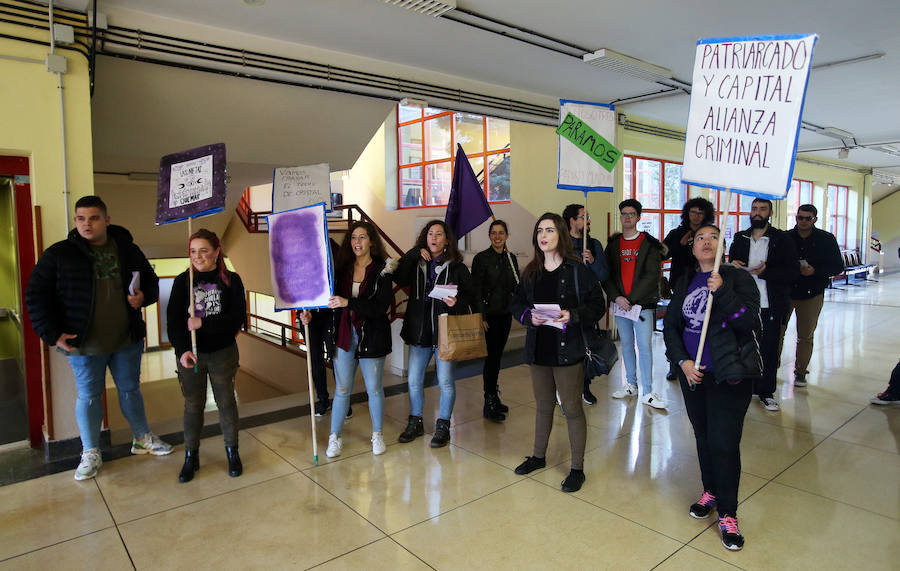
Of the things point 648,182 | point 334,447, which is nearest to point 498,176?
point 648,182

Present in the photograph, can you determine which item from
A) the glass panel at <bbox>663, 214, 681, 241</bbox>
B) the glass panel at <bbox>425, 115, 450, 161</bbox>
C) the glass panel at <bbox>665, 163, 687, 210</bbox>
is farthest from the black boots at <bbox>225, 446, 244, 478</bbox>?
the glass panel at <bbox>665, 163, 687, 210</bbox>

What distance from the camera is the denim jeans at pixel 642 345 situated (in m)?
4.46

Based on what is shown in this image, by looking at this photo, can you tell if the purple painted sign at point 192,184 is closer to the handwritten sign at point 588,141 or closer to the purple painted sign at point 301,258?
the purple painted sign at point 301,258

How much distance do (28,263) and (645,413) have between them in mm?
4544

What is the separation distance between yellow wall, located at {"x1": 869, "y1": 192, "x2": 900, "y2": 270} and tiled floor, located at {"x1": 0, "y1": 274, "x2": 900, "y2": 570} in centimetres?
1989

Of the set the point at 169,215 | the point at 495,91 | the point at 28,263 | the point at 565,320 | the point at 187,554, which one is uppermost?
the point at 495,91

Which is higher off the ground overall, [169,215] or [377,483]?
[169,215]

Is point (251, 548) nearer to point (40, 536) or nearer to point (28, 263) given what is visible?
point (40, 536)

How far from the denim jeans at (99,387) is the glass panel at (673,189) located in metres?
9.34

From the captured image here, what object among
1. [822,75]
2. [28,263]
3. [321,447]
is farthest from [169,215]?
[822,75]

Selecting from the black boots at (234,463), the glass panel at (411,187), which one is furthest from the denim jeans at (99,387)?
the glass panel at (411,187)

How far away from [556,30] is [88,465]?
474 centimetres

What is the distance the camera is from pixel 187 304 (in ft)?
10.6

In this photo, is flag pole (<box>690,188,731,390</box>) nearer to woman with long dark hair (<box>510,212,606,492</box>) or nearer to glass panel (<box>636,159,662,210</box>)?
woman with long dark hair (<box>510,212,606,492</box>)
